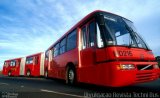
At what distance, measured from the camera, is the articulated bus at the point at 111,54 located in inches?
205

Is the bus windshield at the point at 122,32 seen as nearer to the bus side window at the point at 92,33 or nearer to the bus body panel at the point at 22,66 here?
the bus side window at the point at 92,33

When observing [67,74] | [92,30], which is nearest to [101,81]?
[92,30]

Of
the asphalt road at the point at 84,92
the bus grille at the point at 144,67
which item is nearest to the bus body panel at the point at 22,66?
the asphalt road at the point at 84,92

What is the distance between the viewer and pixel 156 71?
6004 millimetres

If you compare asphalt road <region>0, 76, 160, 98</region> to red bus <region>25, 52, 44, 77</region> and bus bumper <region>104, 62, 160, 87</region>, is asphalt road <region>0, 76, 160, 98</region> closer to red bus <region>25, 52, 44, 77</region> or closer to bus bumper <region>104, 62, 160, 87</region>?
bus bumper <region>104, 62, 160, 87</region>

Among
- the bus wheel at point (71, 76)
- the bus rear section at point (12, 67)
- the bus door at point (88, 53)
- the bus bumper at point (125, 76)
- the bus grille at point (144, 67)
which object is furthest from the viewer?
the bus rear section at point (12, 67)

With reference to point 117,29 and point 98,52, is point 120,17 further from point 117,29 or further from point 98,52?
point 98,52

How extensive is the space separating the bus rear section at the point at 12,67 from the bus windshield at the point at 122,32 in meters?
21.4

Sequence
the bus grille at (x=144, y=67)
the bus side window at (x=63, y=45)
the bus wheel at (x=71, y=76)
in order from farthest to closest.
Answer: the bus side window at (x=63, y=45), the bus wheel at (x=71, y=76), the bus grille at (x=144, y=67)

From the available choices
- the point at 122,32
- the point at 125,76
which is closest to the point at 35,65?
the point at 122,32

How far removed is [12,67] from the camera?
2734cm

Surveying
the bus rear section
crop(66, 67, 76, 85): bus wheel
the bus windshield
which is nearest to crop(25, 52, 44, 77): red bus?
the bus rear section

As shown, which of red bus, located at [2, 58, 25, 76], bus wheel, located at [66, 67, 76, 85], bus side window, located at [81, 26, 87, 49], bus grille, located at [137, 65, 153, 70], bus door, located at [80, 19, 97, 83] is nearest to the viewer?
bus grille, located at [137, 65, 153, 70]

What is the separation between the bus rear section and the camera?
25728 mm
